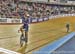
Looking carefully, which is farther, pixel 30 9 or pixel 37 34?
pixel 30 9

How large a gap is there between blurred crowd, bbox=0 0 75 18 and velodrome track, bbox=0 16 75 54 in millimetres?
343

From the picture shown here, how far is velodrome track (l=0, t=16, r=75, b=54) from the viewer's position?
8.98 metres

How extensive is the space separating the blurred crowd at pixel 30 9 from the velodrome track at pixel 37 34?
0.34m

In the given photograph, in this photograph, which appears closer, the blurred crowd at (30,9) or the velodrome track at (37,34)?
the velodrome track at (37,34)

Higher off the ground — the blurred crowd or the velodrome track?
the blurred crowd

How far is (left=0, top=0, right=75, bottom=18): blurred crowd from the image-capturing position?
34.2 feet

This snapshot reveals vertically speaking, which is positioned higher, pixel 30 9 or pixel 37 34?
pixel 30 9

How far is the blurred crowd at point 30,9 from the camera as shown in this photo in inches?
410

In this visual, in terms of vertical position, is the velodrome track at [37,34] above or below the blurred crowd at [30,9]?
below

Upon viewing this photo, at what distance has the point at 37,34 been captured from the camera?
993 cm

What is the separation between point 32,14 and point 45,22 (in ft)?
2.24

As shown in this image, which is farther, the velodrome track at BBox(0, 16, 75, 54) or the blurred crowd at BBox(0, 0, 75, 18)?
the blurred crowd at BBox(0, 0, 75, 18)

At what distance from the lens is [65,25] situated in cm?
1060

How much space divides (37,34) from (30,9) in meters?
1.22
